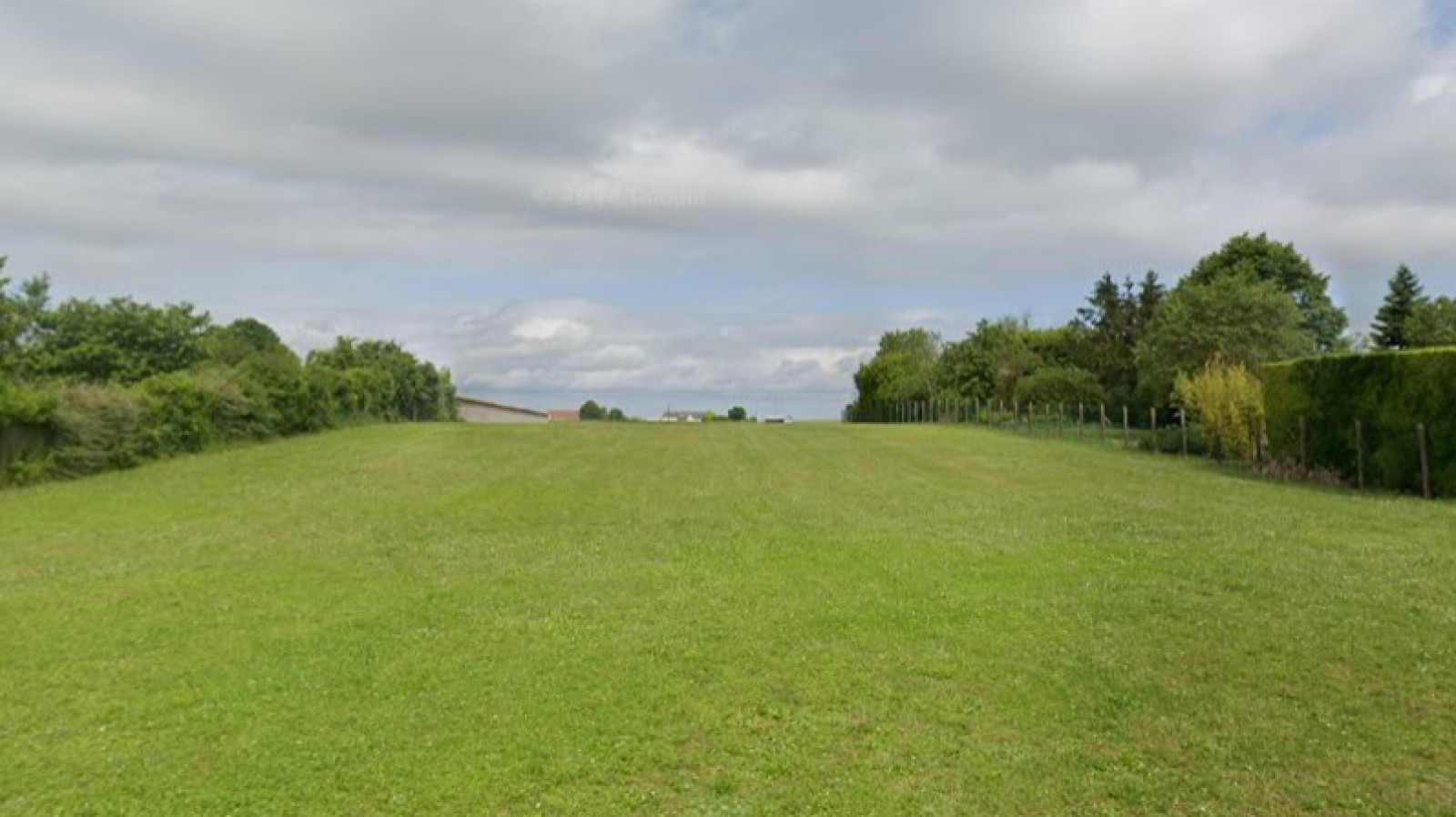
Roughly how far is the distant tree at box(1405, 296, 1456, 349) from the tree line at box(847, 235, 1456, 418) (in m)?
0.06

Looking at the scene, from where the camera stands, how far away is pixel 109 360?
152ft

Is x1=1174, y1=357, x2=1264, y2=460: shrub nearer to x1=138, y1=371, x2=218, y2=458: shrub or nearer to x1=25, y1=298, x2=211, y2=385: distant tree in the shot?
x1=138, y1=371, x2=218, y2=458: shrub

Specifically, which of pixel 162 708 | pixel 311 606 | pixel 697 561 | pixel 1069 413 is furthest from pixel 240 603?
pixel 1069 413

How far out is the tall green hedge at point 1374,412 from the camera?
14539mm

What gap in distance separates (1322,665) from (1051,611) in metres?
1.92

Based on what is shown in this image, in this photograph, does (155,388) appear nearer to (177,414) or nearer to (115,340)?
(177,414)

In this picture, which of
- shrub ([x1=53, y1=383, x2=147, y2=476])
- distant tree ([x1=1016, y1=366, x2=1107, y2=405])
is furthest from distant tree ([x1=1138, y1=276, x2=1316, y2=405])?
shrub ([x1=53, y1=383, x2=147, y2=476])

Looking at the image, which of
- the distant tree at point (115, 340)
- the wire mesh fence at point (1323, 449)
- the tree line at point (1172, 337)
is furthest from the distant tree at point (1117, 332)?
the distant tree at point (115, 340)

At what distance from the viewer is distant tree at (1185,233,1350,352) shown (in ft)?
157

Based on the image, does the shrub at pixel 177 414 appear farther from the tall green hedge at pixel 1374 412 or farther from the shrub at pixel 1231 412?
the shrub at pixel 1231 412

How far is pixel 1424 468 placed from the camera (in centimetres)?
1446

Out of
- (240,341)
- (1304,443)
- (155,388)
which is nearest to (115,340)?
(240,341)

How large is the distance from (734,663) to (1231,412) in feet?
63.6

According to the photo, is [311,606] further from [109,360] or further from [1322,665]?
[109,360]
